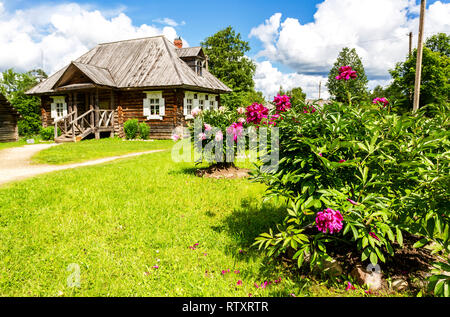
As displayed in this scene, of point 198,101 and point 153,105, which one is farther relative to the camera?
point 198,101

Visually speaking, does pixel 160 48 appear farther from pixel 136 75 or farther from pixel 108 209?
pixel 108 209

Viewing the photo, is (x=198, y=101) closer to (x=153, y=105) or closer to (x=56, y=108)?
(x=153, y=105)

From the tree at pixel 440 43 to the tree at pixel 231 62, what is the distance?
19.8 metres

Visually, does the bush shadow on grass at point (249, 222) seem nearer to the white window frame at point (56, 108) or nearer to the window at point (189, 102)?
the window at point (189, 102)

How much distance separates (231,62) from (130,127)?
2170 cm

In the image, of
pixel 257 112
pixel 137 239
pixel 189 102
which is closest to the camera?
pixel 257 112

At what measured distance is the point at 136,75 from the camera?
59.9ft

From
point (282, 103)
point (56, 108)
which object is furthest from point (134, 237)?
point (56, 108)

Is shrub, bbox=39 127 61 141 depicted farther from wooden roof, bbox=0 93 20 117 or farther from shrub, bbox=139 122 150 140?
shrub, bbox=139 122 150 140

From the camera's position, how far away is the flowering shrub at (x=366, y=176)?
226cm

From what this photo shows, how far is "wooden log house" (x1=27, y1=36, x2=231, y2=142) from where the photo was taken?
1712 cm

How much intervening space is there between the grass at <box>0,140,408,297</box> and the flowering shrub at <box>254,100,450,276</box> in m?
0.78

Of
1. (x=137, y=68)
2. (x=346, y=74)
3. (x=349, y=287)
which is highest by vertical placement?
(x=137, y=68)

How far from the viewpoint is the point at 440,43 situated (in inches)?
1232
